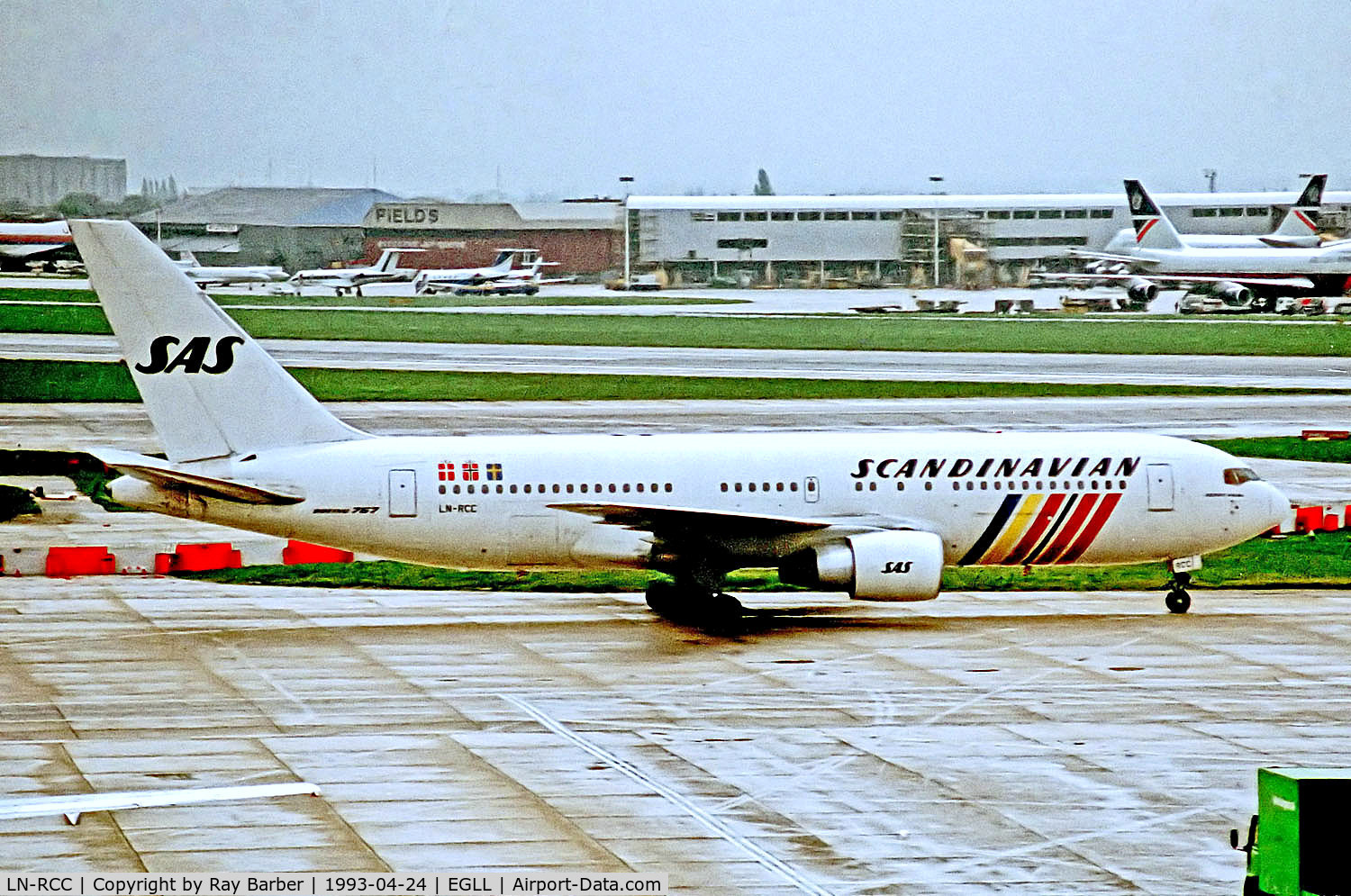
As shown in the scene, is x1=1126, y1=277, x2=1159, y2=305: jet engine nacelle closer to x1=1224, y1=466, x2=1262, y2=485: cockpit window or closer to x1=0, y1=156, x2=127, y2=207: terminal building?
x1=0, y1=156, x2=127, y2=207: terminal building

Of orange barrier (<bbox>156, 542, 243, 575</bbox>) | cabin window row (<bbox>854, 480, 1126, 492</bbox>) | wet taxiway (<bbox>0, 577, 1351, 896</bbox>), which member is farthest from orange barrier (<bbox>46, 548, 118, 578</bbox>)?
cabin window row (<bbox>854, 480, 1126, 492</bbox>)

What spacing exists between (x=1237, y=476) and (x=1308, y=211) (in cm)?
3893

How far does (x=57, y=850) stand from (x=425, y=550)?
41.5 feet

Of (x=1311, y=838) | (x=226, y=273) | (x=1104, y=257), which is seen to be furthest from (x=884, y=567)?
(x=1104, y=257)

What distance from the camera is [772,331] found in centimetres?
5781

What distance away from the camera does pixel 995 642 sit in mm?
26703

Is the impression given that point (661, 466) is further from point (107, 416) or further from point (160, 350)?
point (107, 416)

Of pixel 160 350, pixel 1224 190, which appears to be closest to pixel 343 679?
pixel 160 350

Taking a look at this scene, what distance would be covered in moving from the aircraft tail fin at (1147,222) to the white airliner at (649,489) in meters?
39.1

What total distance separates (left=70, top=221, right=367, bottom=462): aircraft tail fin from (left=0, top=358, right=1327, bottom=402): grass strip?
25454 millimetres

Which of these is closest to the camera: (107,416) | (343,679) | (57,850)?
(57,850)

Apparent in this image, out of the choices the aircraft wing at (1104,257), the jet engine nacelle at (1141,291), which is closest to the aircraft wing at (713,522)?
the aircraft wing at (1104,257)

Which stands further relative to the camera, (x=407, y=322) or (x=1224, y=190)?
(x=1224, y=190)

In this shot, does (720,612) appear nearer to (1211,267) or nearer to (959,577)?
(959,577)
